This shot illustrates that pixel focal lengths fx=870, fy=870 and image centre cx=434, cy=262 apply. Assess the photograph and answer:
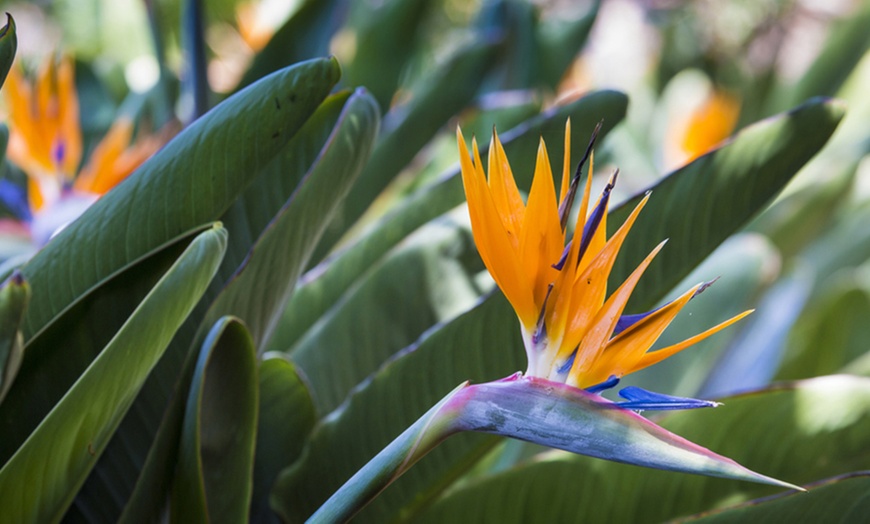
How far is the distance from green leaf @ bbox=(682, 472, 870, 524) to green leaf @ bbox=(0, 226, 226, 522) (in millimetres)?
348

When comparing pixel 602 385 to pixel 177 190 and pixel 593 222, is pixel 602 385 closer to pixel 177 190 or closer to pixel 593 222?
pixel 593 222

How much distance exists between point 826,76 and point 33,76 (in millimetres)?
1477

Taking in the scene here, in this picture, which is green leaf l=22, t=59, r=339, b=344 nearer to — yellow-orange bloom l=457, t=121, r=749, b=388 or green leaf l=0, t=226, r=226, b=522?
green leaf l=0, t=226, r=226, b=522

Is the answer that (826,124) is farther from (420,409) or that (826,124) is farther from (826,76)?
(826,76)

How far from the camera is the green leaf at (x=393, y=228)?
0.74 metres

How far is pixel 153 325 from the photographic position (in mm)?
404

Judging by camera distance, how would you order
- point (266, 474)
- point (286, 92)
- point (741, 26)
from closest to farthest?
point (286, 92) → point (266, 474) → point (741, 26)

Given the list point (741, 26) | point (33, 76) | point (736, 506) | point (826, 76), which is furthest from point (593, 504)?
point (741, 26)

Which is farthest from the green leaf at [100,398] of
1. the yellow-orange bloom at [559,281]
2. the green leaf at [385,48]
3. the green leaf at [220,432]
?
the green leaf at [385,48]

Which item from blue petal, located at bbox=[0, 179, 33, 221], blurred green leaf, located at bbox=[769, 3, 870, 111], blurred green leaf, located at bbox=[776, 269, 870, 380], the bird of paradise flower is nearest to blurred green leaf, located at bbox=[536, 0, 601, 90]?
blurred green leaf, located at bbox=[769, 3, 870, 111]

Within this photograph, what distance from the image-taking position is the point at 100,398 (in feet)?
1.36

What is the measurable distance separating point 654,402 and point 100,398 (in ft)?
0.84

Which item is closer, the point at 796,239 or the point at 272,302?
the point at 272,302

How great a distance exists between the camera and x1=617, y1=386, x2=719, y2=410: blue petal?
0.34 m
